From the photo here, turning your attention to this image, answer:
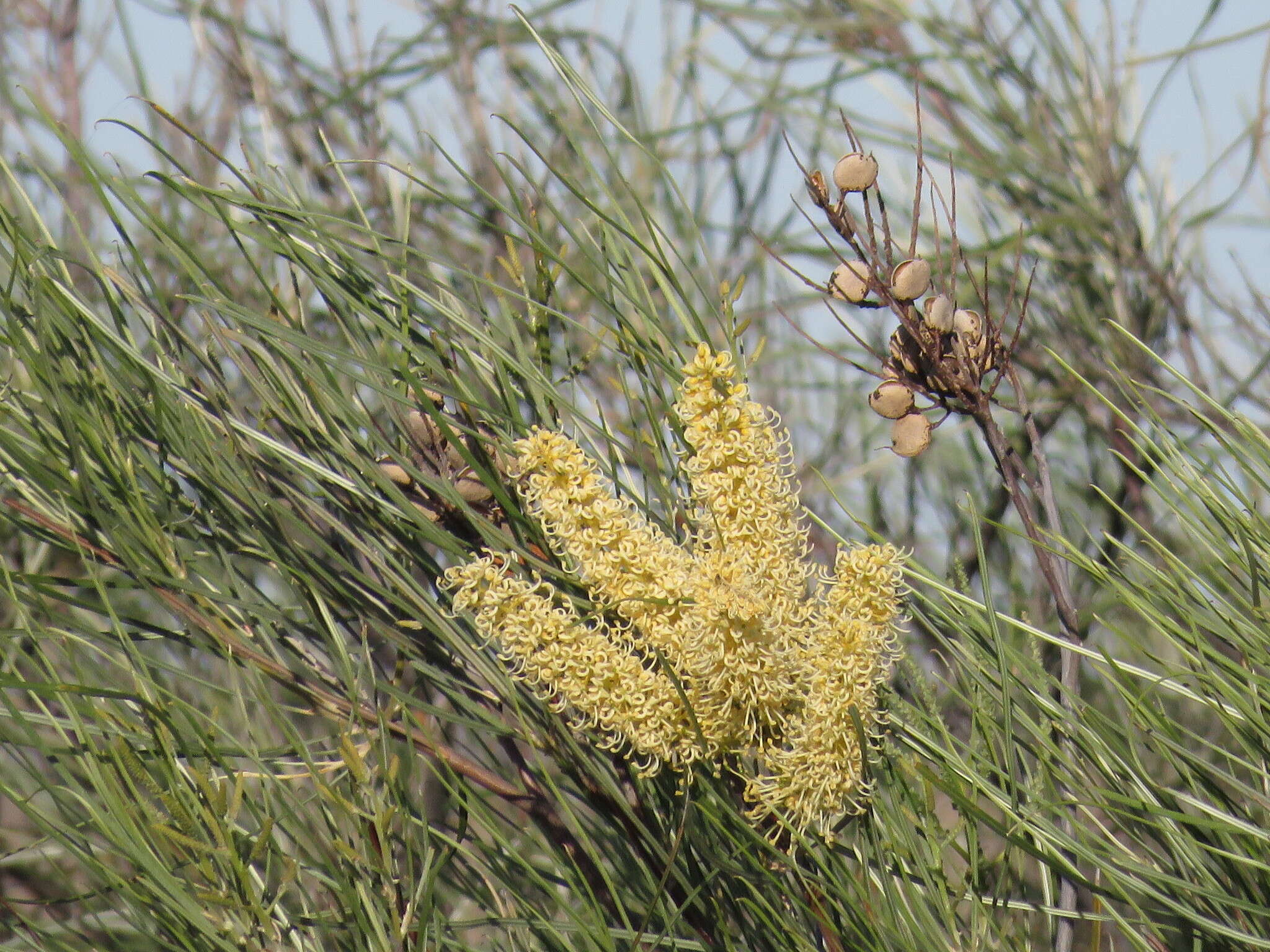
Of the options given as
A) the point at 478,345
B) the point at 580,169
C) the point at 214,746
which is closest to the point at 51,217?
the point at 580,169

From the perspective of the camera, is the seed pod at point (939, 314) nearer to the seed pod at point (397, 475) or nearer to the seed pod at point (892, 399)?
the seed pod at point (892, 399)

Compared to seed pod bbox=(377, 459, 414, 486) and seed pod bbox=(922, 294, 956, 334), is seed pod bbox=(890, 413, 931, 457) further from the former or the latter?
seed pod bbox=(377, 459, 414, 486)

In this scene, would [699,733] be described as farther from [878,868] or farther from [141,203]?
[141,203]

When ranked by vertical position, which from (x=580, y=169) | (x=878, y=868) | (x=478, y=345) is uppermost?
(x=580, y=169)

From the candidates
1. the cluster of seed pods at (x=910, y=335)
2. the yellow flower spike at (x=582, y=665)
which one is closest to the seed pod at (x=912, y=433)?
the cluster of seed pods at (x=910, y=335)

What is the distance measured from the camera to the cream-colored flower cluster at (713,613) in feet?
1.38

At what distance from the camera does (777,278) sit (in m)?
1.38

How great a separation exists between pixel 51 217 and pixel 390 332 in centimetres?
100

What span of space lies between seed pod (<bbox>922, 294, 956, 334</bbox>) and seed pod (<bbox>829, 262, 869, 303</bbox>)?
0.03 meters

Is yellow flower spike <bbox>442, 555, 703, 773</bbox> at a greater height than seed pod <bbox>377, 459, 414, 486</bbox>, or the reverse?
seed pod <bbox>377, 459, 414, 486</bbox>

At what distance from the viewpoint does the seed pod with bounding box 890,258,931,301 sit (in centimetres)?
49

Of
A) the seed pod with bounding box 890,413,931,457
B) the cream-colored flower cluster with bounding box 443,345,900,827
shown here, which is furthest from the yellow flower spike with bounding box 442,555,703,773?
the seed pod with bounding box 890,413,931,457

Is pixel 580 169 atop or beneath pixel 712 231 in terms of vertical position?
atop

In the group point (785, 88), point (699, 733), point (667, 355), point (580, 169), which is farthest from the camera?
point (580, 169)
